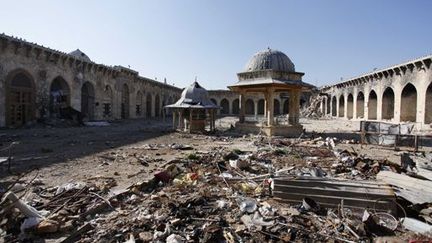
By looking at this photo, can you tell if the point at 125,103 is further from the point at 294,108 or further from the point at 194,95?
the point at 294,108

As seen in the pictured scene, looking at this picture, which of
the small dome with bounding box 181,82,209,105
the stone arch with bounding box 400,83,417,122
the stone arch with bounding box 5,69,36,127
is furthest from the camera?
the stone arch with bounding box 400,83,417,122

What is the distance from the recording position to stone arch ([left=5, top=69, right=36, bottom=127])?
18.6 metres

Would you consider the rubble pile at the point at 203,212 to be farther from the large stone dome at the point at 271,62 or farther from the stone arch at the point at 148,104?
the stone arch at the point at 148,104

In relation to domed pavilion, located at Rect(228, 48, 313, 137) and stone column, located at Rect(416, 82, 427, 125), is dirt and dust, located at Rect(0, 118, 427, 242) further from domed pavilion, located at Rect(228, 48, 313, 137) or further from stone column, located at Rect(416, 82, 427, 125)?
stone column, located at Rect(416, 82, 427, 125)

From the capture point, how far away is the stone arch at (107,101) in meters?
28.9

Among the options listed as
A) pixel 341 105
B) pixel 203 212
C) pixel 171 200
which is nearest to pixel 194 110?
pixel 171 200

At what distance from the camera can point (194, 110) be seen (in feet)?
60.7

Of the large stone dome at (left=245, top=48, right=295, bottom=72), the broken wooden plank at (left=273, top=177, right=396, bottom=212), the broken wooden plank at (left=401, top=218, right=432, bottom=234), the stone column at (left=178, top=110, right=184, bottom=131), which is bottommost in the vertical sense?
the broken wooden plank at (left=401, top=218, right=432, bottom=234)

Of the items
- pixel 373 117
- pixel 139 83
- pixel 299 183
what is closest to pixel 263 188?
pixel 299 183

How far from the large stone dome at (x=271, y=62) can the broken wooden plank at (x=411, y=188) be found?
12460mm

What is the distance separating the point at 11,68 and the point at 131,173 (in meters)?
15.8

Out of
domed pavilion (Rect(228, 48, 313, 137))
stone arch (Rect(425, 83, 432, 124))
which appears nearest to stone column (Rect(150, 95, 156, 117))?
domed pavilion (Rect(228, 48, 313, 137))

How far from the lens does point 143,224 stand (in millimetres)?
4207

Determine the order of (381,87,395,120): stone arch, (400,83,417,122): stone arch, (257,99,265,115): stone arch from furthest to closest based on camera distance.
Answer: (257,99,265,115): stone arch < (381,87,395,120): stone arch < (400,83,417,122): stone arch
